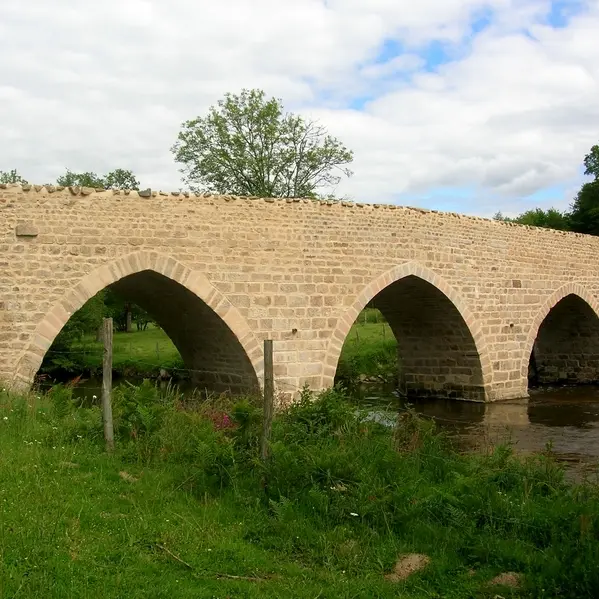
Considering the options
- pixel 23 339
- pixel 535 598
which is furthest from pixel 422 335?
pixel 535 598

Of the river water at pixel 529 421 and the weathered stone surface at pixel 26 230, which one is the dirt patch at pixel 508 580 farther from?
the weathered stone surface at pixel 26 230

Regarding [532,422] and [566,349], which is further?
[566,349]

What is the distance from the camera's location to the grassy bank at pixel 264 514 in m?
3.92

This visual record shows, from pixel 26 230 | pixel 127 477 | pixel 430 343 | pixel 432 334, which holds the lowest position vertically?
pixel 127 477

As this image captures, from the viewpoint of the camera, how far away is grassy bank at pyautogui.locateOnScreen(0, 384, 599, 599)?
392 cm

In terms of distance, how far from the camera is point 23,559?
12.8 feet

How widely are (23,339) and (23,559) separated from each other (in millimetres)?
6122

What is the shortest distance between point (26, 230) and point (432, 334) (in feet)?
30.9

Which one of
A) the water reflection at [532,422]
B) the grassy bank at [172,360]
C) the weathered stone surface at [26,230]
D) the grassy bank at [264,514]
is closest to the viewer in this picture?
the grassy bank at [264,514]

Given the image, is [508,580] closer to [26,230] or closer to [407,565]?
[407,565]

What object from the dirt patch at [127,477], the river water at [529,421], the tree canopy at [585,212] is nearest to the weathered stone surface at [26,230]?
the river water at [529,421]

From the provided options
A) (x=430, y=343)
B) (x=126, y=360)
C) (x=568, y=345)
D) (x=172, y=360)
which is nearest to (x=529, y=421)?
(x=430, y=343)

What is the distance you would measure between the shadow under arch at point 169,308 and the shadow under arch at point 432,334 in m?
2.59

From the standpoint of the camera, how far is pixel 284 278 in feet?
38.0
